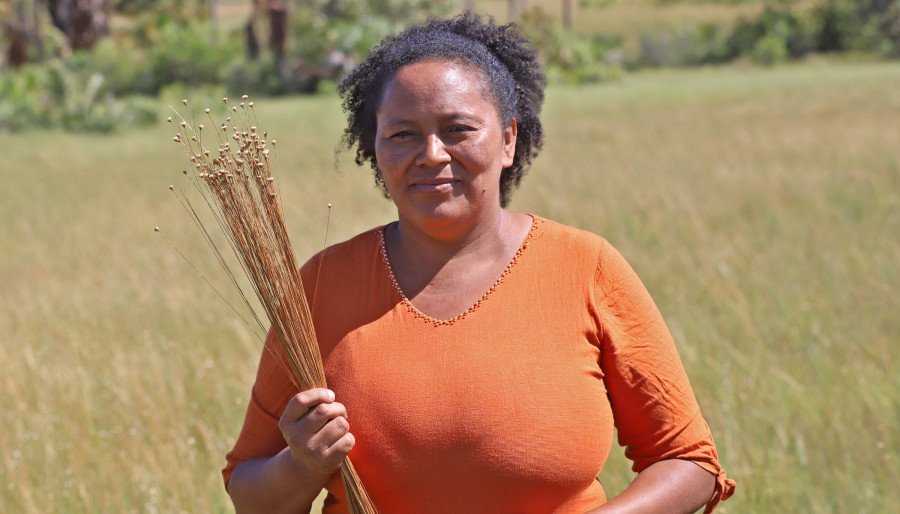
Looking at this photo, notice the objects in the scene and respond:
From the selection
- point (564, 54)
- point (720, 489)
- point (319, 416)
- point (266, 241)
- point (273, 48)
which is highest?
point (266, 241)

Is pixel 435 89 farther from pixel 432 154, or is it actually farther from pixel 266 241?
pixel 266 241

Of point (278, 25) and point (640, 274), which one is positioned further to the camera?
point (278, 25)

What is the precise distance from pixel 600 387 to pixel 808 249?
211 inches

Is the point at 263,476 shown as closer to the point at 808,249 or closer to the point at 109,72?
the point at 808,249

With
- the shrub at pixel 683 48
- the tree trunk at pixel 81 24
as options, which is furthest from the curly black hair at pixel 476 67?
the shrub at pixel 683 48

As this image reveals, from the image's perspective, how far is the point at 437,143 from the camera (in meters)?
2.31

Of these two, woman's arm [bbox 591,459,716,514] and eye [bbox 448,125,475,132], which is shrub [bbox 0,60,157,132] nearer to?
eye [bbox 448,125,475,132]

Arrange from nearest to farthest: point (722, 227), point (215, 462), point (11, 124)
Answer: point (215, 462)
point (722, 227)
point (11, 124)

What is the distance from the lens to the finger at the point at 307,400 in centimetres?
219

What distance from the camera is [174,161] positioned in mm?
13438

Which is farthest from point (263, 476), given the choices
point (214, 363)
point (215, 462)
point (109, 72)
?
point (109, 72)

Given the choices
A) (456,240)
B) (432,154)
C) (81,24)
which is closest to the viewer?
(432,154)

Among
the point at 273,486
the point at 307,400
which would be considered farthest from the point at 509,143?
the point at 273,486

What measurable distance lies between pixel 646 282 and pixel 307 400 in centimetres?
454
